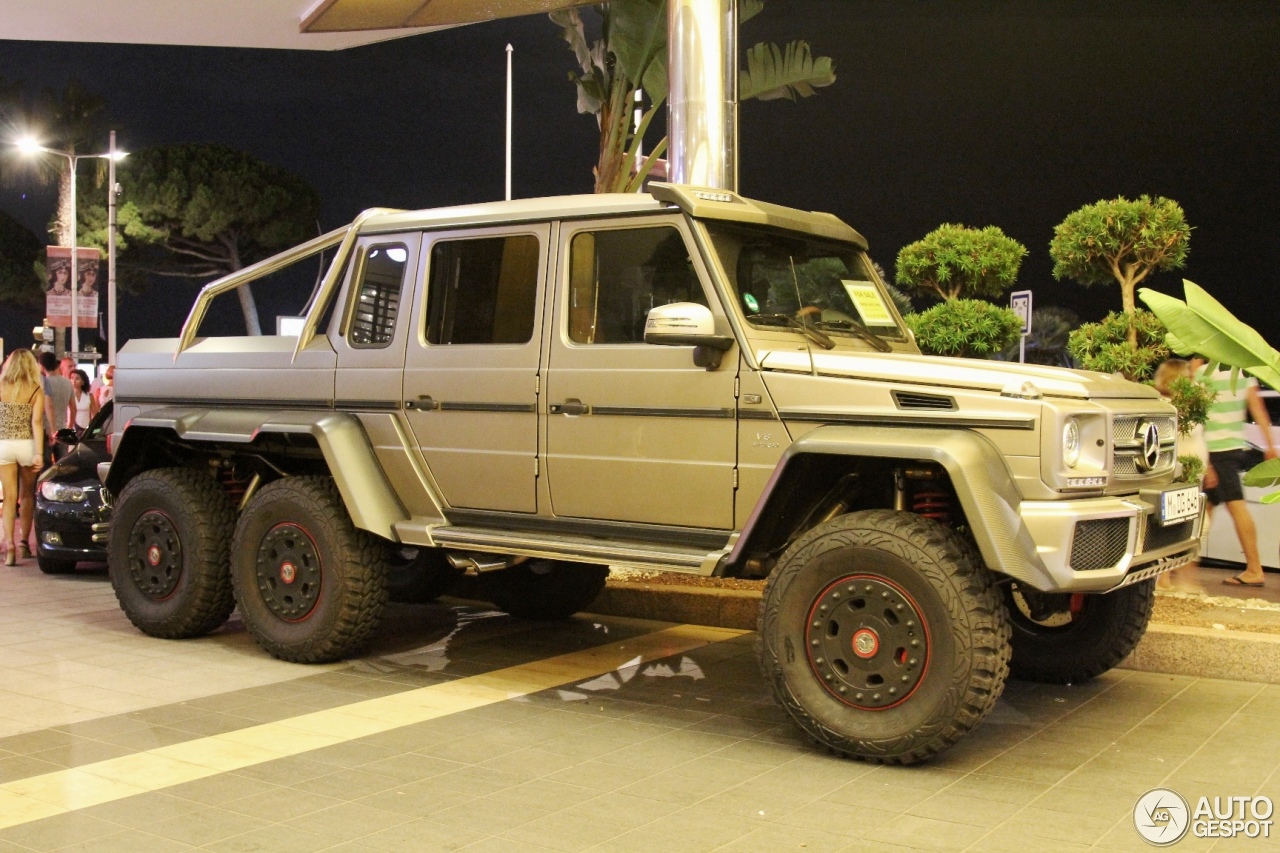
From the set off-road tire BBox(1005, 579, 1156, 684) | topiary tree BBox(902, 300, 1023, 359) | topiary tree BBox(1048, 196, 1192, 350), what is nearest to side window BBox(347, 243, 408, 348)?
off-road tire BBox(1005, 579, 1156, 684)

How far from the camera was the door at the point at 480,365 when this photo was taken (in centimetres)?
636

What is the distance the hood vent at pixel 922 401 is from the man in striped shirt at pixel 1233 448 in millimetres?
4763

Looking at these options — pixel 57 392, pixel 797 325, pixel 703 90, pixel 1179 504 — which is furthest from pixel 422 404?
pixel 57 392

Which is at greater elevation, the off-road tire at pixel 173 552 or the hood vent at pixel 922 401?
the hood vent at pixel 922 401

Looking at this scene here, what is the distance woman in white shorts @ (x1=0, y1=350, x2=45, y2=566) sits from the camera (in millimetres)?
11422

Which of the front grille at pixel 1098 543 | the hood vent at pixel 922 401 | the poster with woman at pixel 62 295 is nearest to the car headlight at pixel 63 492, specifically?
the hood vent at pixel 922 401

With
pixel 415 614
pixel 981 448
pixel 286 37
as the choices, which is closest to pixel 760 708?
pixel 981 448

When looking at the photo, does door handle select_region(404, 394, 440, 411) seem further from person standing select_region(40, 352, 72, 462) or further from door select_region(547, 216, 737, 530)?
person standing select_region(40, 352, 72, 462)

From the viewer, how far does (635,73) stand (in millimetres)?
10484

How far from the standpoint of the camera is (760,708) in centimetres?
615

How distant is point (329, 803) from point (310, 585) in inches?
95.8

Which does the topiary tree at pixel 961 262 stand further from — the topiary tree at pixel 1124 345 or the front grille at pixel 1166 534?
the front grille at pixel 1166 534

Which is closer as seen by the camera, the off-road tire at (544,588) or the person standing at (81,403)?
the off-road tire at (544,588)

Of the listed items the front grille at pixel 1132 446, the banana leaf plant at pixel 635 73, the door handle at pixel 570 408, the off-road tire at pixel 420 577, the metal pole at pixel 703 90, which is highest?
the banana leaf plant at pixel 635 73
